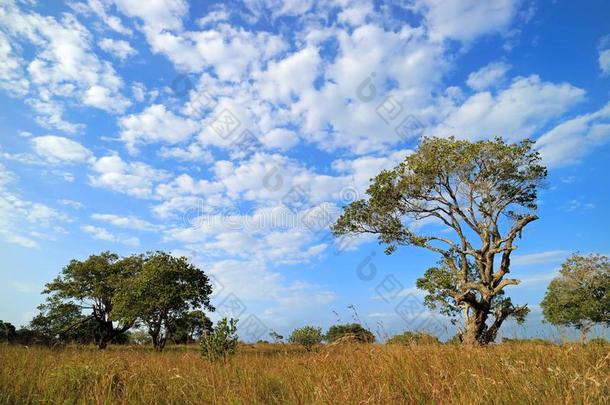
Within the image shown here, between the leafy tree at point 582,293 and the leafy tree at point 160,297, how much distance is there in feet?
104

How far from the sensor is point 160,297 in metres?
29.2

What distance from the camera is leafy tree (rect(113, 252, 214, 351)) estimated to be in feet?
96.4

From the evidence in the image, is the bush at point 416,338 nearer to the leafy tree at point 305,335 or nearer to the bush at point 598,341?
the bush at point 598,341

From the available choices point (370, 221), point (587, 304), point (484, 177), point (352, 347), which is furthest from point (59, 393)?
point (587, 304)

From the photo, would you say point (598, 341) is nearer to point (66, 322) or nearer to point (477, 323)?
point (477, 323)

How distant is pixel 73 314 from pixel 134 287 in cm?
1027

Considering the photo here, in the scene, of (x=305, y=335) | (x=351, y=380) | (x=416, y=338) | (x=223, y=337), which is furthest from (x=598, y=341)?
(x=305, y=335)

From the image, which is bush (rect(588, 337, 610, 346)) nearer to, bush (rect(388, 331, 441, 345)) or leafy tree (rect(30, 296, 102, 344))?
bush (rect(388, 331, 441, 345))

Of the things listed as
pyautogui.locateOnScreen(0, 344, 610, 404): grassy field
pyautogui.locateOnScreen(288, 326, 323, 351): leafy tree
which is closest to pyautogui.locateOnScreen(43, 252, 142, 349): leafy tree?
pyautogui.locateOnScreen(288, 326, 323, 351): leafy tree

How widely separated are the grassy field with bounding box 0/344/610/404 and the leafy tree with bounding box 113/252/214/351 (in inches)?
896

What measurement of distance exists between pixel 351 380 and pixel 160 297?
27118 mm

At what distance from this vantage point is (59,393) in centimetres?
557

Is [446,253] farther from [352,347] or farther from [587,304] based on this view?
[587,304]

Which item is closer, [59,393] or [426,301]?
[59,393]
